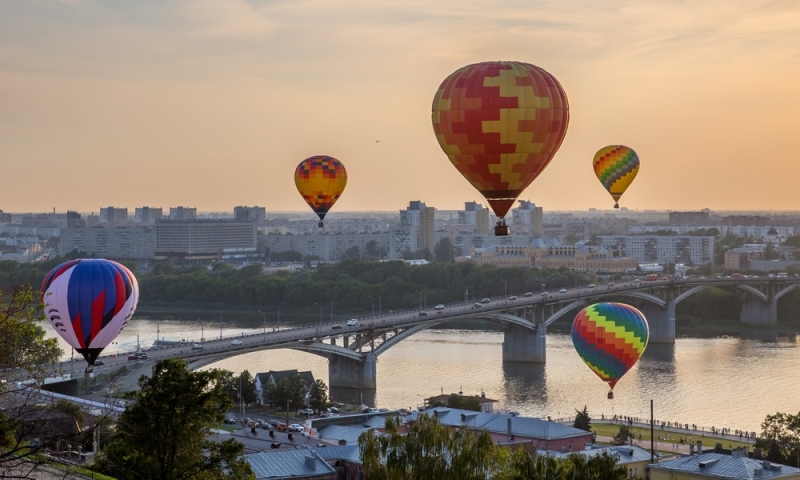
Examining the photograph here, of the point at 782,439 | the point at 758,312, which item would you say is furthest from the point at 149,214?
the point at 782,439

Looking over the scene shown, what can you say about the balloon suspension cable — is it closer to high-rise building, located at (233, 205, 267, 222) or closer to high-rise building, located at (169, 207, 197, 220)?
high-rise building, located at (233, 205, 267, 222)

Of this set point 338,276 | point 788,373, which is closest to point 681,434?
point 788,373

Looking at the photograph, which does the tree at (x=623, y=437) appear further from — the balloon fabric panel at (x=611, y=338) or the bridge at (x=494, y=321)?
the bridge at (x=494, y=321)

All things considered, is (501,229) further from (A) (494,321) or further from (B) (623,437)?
(A) (494,321)

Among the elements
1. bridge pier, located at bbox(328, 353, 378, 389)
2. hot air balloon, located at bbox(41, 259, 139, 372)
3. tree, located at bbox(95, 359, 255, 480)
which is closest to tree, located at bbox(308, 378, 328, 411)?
bridge pier, located at bbox(328, 353, 378, 389)

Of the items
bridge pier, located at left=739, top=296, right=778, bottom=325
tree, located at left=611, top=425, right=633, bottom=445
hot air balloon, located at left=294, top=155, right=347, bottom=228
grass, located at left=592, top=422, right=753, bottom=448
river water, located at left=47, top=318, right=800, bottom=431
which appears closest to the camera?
tree, located at left=611, top=425, right=633, bottom=445

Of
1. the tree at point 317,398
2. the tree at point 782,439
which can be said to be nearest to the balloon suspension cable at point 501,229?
the tree at point 782,439
